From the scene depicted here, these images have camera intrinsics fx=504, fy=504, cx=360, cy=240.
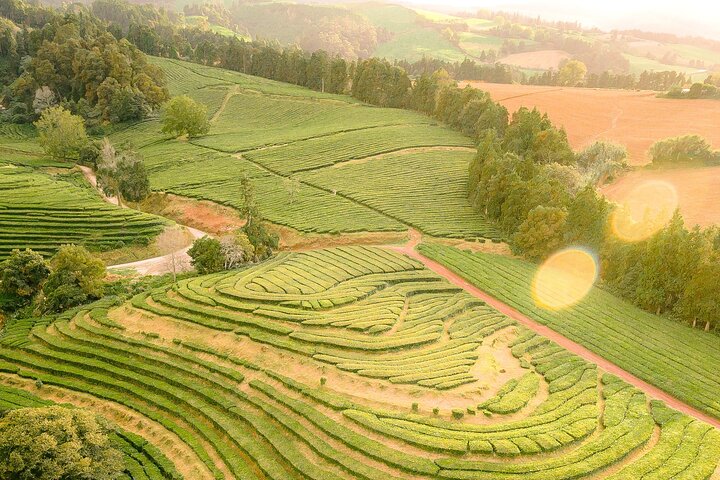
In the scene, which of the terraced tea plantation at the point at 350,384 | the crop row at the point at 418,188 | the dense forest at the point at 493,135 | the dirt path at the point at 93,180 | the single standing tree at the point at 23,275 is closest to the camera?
the terraced tea plantation at the point at 350,384

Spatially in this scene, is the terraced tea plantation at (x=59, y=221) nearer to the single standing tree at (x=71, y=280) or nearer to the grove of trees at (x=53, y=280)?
the grove of trees at (x=53, y=280)

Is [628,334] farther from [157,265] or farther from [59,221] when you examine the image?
[59,221]

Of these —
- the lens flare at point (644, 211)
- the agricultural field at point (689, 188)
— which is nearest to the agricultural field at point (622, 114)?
the agricultural field at point (689, 188)

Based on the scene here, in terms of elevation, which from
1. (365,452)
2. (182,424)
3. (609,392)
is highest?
(609,392)

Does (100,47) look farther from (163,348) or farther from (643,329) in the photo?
(643,329)

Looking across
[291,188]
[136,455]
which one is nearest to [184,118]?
[291,188]

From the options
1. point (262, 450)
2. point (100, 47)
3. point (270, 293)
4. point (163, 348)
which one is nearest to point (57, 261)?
point (163, 348)
